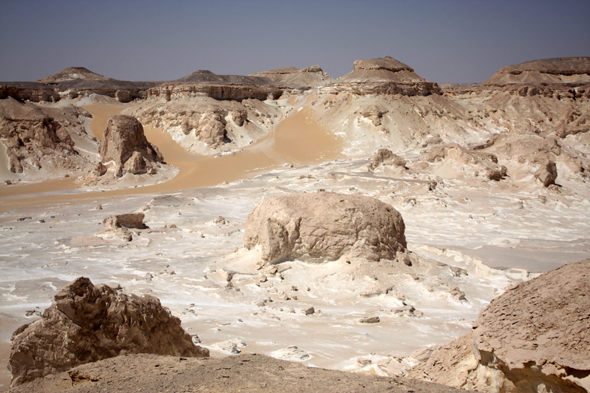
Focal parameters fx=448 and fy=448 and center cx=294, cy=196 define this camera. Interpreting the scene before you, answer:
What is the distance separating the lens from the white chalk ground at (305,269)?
18.5 feet

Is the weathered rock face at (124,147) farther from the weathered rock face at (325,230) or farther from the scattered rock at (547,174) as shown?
the scattered rock at (547,174)

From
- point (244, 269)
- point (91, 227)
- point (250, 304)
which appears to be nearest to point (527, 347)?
point (250, 304)

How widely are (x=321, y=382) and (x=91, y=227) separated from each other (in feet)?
36.1

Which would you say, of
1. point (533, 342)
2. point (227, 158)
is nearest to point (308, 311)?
point (533, 342)

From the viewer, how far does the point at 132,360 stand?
329 centimetres

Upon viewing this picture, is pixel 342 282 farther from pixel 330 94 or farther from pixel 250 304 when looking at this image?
pixel 330 94

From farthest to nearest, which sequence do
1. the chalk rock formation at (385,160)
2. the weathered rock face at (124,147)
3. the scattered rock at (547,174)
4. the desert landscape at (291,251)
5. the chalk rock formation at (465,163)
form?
the weathered rock face at (124,147) → the chalk rock formation at (385,160) → the chalk rock formation at (465,163) → the scattered rock at (547,174) → the desert landscape at (291,251)

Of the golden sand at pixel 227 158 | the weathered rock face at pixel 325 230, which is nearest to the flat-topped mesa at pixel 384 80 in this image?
the golden sand at pixel 227 158

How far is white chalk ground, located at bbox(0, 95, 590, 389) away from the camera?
5.63 meters

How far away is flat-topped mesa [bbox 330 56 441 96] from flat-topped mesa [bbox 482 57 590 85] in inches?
528

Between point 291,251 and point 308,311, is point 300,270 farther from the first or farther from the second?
point 308,311

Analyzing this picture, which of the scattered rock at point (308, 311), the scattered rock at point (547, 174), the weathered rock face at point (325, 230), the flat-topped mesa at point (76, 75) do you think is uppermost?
the flat-topped mesa at point (76, 75)

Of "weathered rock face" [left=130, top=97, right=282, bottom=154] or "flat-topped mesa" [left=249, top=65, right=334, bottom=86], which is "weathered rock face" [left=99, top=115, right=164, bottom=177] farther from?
"flat-topped mesa" [left=249, top=65, right=334, bottom=86]

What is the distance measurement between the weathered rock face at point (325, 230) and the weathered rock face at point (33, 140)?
18.1 m
